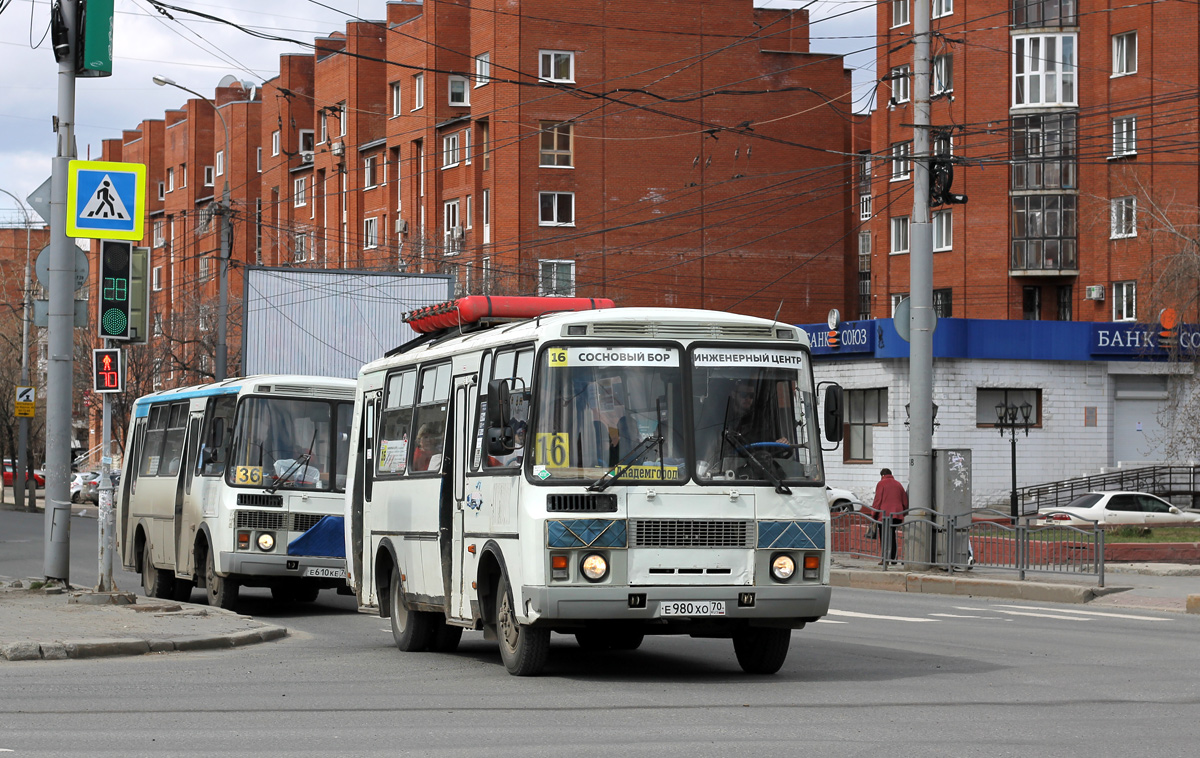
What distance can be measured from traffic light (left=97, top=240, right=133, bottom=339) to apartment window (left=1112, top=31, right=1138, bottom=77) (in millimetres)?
42897

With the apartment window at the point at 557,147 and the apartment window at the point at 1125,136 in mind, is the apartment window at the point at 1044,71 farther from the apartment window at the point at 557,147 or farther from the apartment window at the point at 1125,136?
the apartment window at the point at 557,147

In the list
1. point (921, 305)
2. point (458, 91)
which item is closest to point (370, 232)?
point (458, 91)

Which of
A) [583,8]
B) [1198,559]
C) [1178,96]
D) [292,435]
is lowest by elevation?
[1198,559]

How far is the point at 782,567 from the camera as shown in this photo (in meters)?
11.5

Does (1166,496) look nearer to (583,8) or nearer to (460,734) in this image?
(583,8)

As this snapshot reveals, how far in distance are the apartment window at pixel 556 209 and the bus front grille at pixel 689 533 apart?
5014cm

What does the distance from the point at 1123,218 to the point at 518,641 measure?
4587cm

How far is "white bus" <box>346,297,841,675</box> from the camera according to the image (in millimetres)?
11258

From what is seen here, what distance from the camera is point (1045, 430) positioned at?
4794 centimetres

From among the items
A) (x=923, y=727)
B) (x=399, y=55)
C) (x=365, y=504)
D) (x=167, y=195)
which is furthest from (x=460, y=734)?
(x=167, y=195)

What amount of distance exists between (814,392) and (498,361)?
7.88ft

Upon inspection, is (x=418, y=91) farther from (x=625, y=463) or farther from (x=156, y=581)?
(x=625, y=463)

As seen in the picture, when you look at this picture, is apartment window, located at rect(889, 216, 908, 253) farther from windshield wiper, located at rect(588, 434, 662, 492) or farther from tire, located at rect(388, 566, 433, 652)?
windshield wiper, located at rect(588, 434, 662, 492)

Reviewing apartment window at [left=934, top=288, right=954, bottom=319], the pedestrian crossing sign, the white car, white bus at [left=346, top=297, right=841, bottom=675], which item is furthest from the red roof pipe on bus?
apartment window at [left=934, top=288, right=954, bottom=319]
